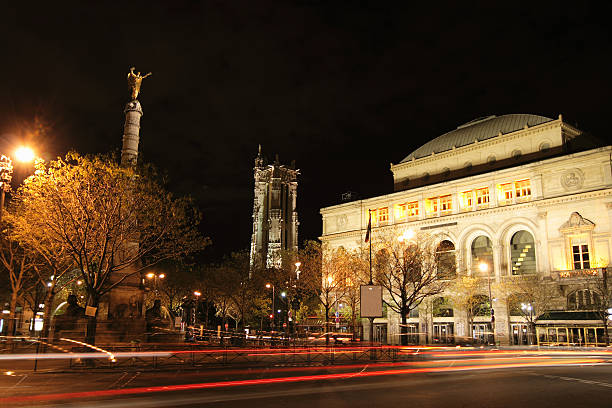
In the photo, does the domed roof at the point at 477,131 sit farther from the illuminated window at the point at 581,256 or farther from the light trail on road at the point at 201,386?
the light trail on road at the point at 201,386

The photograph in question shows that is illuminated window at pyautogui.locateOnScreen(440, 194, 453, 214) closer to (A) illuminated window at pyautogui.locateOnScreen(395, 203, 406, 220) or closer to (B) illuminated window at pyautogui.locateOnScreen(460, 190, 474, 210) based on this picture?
(B) illuminated window at pyautogui.locateOnScreen(460, 190, 474, 210)

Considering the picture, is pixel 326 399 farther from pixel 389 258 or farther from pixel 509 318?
pixel 509 318

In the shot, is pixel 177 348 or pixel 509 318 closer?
pixel 177 348

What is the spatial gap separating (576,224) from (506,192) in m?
10.2

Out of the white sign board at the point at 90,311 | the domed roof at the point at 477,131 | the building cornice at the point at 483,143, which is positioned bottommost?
the white sign board at the point at 90,311

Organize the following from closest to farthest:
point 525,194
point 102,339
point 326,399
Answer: point 326,399
point 102,339
point 525,194

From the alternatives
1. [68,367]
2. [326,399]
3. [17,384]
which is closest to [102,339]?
[68,367]

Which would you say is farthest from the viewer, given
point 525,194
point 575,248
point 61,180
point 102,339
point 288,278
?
point 288,278

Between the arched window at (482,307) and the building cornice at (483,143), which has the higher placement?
the building cornice at (483,143)

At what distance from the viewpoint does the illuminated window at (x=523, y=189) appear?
5969 cm

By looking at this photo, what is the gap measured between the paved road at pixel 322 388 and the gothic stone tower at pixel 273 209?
110878mm

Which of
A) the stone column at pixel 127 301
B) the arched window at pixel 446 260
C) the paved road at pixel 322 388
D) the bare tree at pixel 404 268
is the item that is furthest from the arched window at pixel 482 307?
the stone column at pixel 127 301

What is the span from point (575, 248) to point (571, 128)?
1771 cm

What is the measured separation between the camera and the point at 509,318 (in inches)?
2235
